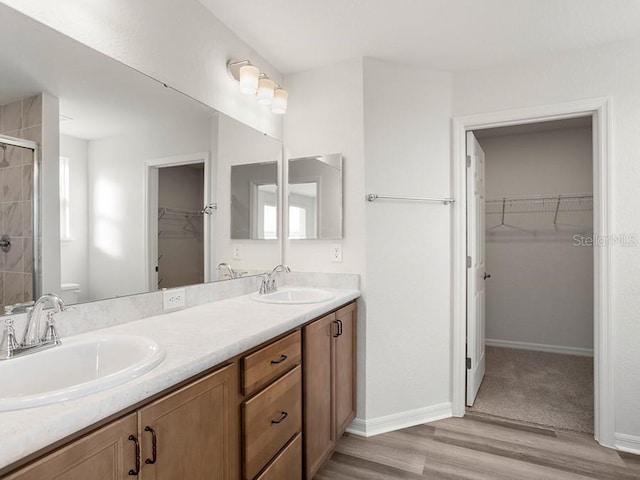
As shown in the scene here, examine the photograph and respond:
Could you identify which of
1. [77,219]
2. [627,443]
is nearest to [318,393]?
[77,219]

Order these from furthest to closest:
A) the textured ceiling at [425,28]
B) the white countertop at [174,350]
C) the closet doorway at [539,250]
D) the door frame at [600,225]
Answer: the closet doorway at [539,250] < the door frame at [600,225] < the textured ceiling at [425,28] < the white countertop at [174,350]

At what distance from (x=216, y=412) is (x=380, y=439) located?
1.46m

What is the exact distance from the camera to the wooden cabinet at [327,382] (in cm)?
166

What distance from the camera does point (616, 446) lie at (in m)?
2.07

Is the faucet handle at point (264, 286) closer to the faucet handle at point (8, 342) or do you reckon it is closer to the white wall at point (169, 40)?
the white wall at point (169, 40)

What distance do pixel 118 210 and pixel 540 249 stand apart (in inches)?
156

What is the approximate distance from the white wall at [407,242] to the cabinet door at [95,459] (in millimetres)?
1620

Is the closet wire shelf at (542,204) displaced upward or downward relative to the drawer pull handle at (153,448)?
upward

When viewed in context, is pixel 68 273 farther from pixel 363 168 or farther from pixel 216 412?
pixel 363 168

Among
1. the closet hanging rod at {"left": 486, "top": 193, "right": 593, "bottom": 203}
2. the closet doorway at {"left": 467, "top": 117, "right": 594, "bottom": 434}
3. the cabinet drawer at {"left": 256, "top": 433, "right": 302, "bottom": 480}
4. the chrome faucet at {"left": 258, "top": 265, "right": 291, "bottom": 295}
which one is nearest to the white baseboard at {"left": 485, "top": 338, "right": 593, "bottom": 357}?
the closet doorway at {"left": 467, "top": 117, "right": 594, "bottom": 434}

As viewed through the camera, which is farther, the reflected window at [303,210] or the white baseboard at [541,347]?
the white baseboard at [541,347]

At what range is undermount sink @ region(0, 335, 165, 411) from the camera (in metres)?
0.77

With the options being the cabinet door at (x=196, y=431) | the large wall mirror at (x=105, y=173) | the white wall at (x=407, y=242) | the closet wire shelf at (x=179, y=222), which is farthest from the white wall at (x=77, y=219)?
the white wall at (x=407, y=242)

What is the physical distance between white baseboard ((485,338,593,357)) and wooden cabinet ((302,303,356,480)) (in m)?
2.48
